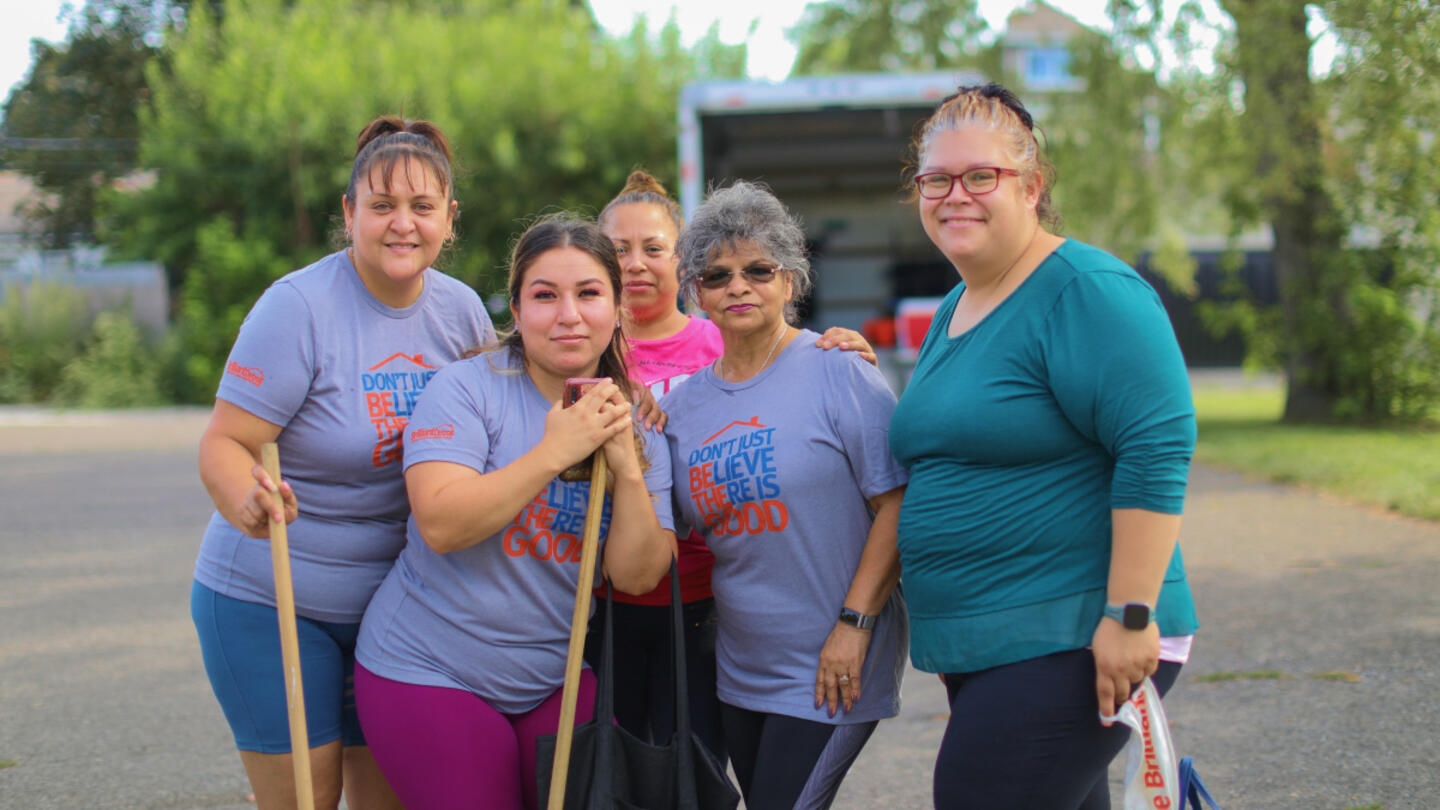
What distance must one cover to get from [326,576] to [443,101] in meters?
16.8

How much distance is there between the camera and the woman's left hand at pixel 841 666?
2637 millimetres

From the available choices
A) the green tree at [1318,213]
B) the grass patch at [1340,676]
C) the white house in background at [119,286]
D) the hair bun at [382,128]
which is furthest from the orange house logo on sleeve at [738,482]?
the white house in background at [119,286]

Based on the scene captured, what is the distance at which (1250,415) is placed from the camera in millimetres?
14398

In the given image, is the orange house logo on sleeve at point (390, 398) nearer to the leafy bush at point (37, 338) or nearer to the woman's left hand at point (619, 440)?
the woman's left hand at point (619, 440)

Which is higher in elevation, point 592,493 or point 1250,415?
point 592,493

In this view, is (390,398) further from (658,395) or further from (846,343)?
(846,343)

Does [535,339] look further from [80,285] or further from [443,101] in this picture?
[80,285]

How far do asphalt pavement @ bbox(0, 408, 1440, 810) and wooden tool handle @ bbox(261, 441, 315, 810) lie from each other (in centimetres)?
149

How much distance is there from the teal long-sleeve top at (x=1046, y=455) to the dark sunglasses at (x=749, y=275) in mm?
593

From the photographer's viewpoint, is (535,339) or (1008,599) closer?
(1008,599)

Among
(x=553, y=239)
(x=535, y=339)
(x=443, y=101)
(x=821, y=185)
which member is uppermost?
(x=443, y=101)

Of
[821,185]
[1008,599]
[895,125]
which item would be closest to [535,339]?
[1008,599]

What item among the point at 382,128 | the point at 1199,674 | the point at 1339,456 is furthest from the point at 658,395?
the point at 1339,456

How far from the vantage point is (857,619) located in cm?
265
